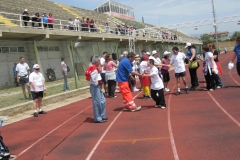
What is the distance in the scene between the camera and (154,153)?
4.75 m

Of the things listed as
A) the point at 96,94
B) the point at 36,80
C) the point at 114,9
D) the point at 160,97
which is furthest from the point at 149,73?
the point at 114,9

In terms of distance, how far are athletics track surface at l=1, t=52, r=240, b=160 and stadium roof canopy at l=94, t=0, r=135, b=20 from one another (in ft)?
146

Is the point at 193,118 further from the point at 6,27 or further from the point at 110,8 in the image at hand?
the point at 110,8

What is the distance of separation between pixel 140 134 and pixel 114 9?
49.2 metres

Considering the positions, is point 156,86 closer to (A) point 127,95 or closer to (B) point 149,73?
(B) point 149,73

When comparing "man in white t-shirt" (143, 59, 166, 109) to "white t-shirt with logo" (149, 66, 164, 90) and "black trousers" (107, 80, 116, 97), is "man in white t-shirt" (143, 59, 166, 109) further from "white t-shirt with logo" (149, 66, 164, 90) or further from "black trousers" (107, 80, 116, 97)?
"black trousers" (107, 80, 116, 97)

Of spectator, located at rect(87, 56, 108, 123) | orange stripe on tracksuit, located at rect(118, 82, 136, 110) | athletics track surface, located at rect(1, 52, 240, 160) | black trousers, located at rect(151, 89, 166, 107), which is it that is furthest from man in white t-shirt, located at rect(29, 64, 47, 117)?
black trousers, located at rect(151, 89, 166, 107)

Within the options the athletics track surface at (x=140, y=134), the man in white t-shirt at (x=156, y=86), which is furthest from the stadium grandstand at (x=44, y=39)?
the man in white t-shirt at (x=156, y=86)

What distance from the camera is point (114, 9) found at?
2084 inches

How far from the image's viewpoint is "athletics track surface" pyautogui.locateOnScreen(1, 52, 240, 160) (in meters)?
4.79

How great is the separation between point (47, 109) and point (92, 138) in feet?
15.2

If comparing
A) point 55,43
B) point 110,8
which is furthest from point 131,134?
point 110,8

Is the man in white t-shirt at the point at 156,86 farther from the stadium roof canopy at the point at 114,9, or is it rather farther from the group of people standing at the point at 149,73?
the stadium roof canopy at the point at 114,9

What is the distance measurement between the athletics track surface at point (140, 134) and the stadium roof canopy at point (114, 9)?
44592mm
